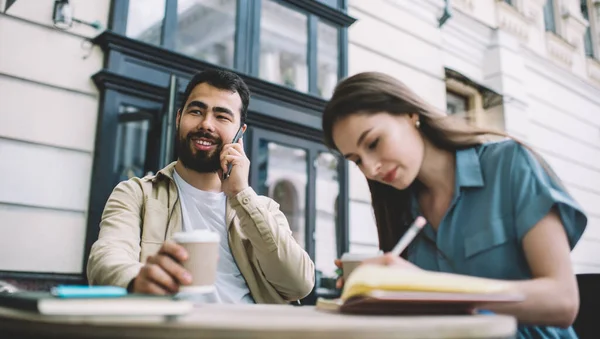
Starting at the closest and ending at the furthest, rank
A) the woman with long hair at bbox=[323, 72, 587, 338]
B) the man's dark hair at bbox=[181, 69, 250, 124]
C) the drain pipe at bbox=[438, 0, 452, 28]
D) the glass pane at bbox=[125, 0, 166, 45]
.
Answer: the woman with long hair at bbox=[323, 72, 587, 338] < the man's dark hair at bbox=[181, 69, 250, 124] < the glass pane at bbox=[125, 0, 166, 45] < the drain pipe at bbox=[438, 0, 452, 28]

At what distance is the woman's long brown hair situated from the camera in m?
1.41

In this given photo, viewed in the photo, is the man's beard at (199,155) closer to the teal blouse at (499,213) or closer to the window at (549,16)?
the teal blouse at (499,213)

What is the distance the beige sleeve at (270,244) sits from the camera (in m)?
1.91

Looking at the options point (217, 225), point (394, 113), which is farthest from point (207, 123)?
point (394, 113)

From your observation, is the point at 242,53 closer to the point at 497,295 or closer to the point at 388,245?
the point at 388,245

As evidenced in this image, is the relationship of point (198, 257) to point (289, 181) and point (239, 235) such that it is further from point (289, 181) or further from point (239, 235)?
point (289, 181)

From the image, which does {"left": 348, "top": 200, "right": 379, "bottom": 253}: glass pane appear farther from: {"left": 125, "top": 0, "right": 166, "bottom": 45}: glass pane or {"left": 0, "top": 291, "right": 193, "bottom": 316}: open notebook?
{"left": 0, "top": 291, "right": 193, "bottom": 316}: open notebook

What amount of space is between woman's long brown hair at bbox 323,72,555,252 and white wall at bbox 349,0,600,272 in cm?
400

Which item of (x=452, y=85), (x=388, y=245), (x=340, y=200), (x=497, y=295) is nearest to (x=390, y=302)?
(x=497, y=295)

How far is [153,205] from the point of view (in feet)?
6.78

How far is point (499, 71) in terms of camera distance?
24.3 feet

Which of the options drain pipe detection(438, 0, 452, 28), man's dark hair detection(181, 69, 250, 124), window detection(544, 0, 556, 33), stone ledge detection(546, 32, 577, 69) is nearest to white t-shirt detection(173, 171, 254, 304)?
man's dark hair detection(181, 69, 250, 124)

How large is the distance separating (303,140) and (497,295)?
442cm

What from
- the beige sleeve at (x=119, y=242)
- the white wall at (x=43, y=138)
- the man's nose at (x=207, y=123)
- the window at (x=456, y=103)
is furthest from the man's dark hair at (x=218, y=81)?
the window at (x=456, y=103)
